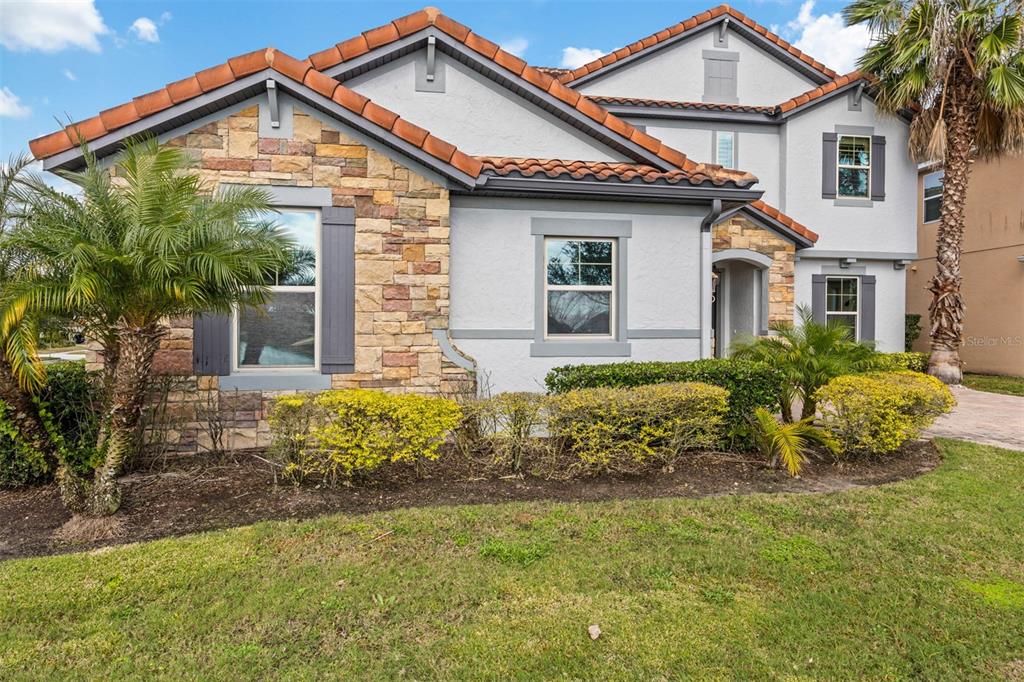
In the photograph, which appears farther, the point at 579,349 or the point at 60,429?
the point at 579,349

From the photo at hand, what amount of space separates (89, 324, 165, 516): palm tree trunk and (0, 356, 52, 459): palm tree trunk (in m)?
0.93

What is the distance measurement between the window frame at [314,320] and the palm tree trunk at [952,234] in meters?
14.2

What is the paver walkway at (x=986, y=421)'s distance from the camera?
8.01m

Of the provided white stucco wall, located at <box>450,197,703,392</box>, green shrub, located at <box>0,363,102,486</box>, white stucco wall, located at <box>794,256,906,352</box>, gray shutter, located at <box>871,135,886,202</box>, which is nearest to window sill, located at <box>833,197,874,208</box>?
gray shutter, located at <box>871,135,886,202</box>

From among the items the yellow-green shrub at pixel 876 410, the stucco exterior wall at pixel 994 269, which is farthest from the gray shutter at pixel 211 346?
the stucco exterior wall at pixel 994 269

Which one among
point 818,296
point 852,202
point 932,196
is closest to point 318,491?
point 818,296

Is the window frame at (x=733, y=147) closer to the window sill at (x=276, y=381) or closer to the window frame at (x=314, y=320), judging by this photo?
the window frame at (x=314, y=320)

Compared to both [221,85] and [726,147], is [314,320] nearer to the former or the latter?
[221,85]

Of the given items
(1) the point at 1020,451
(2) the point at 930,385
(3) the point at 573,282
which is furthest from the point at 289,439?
(1) the point at 1020,451

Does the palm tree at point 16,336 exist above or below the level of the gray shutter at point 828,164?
below

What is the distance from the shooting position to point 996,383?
553 inches

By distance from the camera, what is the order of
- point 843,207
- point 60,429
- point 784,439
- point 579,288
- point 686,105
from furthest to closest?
point 843,207 < point 686,105 < point 579,288 < point 784,439 < point 60,429

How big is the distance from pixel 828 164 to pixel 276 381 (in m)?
13.6

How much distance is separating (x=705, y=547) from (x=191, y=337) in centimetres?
599
